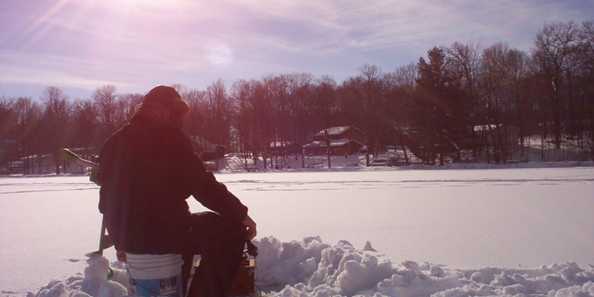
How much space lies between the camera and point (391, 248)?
6.09 m

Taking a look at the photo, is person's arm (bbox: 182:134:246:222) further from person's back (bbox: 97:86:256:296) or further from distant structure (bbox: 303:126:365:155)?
distant structure (bbox: 303:126:365:155)

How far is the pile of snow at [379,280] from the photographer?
4.05 meters

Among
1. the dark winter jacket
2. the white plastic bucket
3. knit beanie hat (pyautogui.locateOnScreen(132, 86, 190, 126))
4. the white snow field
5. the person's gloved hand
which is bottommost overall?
the white snow field

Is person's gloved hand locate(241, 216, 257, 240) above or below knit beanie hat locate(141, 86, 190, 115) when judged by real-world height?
below

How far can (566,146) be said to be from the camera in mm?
48469

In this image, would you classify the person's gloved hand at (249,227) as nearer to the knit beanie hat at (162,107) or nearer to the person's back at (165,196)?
the person's back at (165,196)

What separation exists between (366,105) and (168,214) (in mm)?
60423

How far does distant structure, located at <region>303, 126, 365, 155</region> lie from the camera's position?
66375mm

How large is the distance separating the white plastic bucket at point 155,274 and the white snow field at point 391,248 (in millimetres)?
1597

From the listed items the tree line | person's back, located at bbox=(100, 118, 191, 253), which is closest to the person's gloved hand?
person's back, located at bbox=(100, 118, 191, 253)

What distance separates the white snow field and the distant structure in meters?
54.5

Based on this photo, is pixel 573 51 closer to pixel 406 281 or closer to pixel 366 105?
pixel 366 105

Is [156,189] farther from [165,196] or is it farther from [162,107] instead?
[162,107]

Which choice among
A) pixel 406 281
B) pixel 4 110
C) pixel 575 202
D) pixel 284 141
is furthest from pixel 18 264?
pixel 4 110
